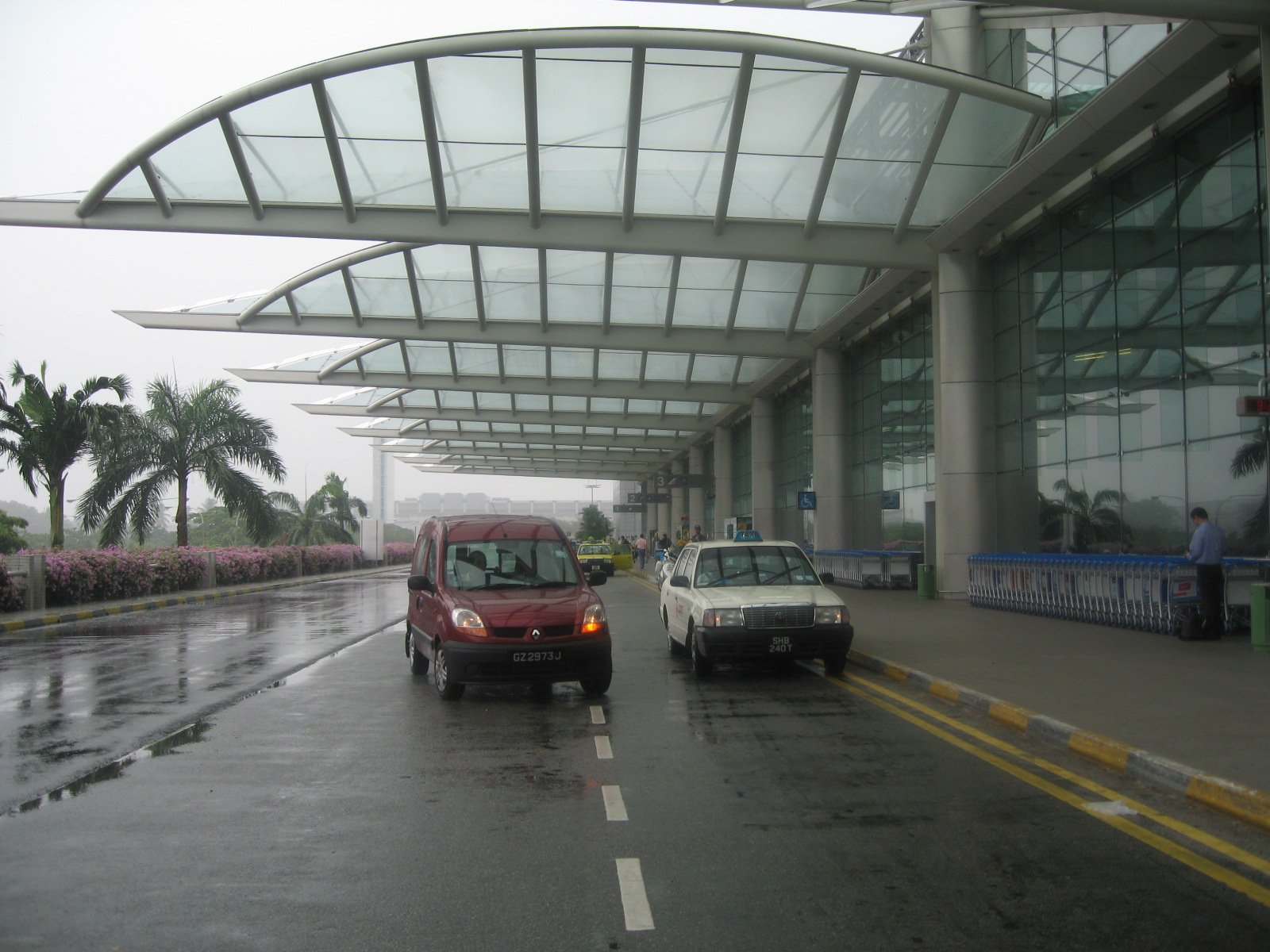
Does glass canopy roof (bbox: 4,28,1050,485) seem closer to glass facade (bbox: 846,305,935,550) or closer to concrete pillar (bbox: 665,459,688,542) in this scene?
glass facade (bbox: 846,305,935,550)

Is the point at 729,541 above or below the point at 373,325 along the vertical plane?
below

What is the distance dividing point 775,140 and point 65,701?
15.9 metres

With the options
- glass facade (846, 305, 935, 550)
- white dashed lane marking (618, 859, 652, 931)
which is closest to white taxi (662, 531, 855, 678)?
white dashed lane marking (618, 859, 652, 931)

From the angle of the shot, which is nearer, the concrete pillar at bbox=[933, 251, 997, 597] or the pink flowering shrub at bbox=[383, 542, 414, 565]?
the concrete pillar at bbox=[933, 251, 997, 597]

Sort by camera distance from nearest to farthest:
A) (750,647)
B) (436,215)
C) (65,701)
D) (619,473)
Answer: (65,701)
(750,647)
(436,215)
(619,473)

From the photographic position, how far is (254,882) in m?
4.92

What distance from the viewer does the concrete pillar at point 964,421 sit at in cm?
2305

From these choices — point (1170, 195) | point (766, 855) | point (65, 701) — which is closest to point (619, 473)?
point (1170, 195)

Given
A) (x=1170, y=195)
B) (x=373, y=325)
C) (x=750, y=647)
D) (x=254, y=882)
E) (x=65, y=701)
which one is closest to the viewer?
(x=254, y=882)

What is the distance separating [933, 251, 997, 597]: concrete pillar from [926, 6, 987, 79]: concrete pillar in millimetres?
3866

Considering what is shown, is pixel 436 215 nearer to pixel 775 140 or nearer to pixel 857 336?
pixel 775 140

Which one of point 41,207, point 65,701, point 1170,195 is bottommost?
point 65,701

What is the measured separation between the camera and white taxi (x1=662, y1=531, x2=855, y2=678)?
38.1ft

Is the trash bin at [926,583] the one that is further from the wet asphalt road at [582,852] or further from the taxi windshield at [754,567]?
the wet asphalt road at [582,852]
